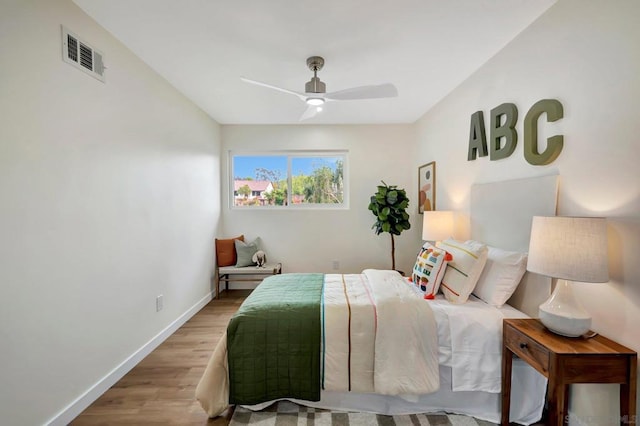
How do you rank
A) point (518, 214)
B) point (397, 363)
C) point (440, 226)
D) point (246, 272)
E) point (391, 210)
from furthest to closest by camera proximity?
point (246, 272) → point (391, 210) → point (440, 226) → point (518, 214) → point (397, 363)

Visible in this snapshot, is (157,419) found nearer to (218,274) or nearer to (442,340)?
(442,340)

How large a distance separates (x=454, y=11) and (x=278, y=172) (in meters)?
3.07

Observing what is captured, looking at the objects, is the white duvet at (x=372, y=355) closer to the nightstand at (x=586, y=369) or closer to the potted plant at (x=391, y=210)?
the nightstand at (x=586, y=369)

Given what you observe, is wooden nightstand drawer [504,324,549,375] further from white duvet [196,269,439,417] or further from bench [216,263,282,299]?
bench [216,263,282,299]

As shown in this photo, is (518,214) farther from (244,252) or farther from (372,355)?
(244,252)

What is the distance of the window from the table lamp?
9.94ft

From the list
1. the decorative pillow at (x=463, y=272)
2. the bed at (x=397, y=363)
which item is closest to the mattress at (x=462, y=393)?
the bed at (x=397, y=363)

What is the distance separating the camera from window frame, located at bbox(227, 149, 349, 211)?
4.24m

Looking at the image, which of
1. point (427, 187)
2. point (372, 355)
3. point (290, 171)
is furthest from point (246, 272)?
point (427, 187)

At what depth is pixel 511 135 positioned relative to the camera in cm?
204

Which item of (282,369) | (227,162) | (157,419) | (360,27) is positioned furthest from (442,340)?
(227,162)

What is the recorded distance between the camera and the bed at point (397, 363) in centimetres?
165

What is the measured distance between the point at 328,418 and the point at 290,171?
3.29 m

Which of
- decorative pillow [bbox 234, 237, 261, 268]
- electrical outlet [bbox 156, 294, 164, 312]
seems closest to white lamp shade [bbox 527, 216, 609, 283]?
electrical outlet [bbox 156, 294, 164, 312]
